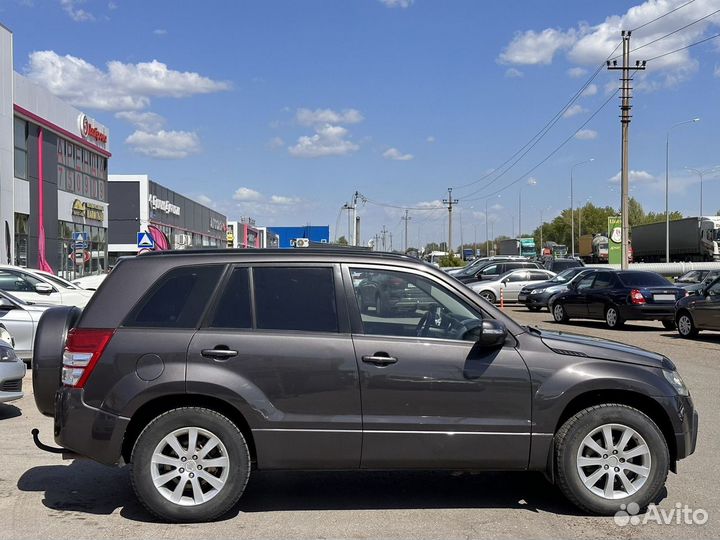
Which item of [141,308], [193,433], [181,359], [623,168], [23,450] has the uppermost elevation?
[623,168]

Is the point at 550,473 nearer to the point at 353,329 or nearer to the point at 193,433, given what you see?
the point at 353,329

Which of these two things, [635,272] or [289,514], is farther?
[635,272]

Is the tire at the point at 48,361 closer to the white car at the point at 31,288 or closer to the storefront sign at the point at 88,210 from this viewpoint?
the white car at the point at 31,288

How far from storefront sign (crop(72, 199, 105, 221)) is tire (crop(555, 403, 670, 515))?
3970cm

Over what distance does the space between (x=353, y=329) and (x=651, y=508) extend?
8.27 ft

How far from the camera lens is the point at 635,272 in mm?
21531

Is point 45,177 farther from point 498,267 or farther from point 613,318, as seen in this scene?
point 613,318

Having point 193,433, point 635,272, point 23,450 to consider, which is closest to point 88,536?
point 193,433

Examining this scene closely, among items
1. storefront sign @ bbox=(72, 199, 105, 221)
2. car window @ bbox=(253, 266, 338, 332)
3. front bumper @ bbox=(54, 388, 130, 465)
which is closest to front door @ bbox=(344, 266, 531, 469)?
car window @ bbox=(253, 266, 338, 332)

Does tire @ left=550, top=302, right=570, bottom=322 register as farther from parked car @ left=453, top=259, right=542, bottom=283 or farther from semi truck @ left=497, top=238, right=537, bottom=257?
semi truck @ left=497, top=238, right=537, bottom=257

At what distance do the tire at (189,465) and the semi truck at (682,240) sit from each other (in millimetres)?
57737

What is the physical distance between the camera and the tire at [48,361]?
5719 millimetres

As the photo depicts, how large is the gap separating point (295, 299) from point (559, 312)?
1888 cm

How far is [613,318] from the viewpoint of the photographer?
20.9 metres
